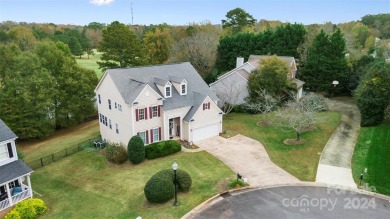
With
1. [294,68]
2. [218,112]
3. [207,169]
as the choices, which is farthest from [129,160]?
[294,68]

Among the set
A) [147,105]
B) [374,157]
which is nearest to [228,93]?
[147,105]

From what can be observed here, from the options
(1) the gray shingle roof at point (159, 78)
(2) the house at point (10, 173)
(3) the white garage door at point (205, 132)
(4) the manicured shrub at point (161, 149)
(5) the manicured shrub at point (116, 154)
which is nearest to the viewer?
(2) the house at point (10, 173)

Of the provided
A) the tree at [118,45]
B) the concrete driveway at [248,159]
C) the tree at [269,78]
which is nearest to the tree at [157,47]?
the tree at [118,45]

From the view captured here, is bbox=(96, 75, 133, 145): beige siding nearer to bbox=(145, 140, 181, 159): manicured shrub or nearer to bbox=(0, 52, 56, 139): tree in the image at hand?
bbox=(145, 140, 181, 159): manicured shrub

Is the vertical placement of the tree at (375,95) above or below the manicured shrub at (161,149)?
above

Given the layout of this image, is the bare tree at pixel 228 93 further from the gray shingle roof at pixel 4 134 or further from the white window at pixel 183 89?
the gray shingle roof at pixel 4 134

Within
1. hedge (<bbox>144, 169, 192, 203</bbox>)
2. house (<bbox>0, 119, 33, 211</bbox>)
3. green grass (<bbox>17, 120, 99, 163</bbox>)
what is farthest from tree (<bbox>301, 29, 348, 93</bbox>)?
house (<bbox>0, 119, 33, 211</bbox>)

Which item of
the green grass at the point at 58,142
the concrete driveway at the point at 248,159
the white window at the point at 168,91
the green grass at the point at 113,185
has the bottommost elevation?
the green grass at the point at 58,142

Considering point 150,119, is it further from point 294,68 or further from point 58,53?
point 294,68

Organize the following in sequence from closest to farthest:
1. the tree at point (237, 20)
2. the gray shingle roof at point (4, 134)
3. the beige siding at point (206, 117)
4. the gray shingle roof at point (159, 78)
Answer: the gray shingle roof at point (4, 134)
the gray shingle roof at point (159, 78)
the beige siding at point (206, 117)
the tree at point (237, 20)
